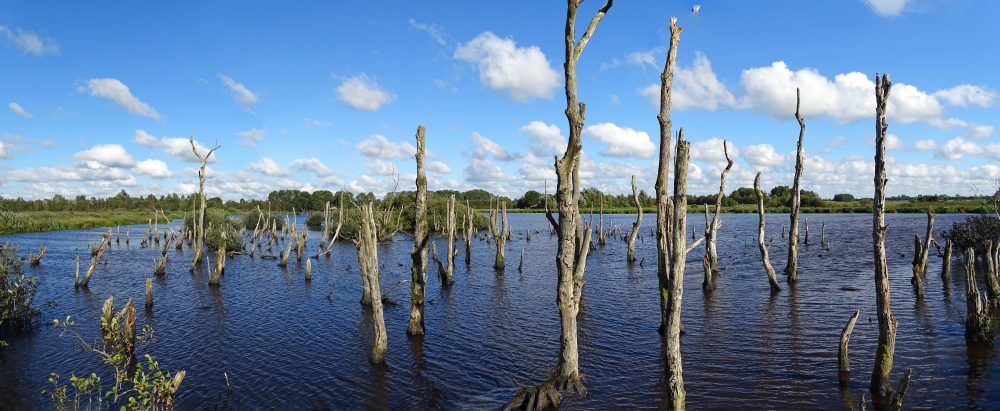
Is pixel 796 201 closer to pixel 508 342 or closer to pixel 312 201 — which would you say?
pixel 508 342

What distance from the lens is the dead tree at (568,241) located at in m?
9.73

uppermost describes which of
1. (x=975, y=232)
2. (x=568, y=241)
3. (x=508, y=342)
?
(x=568, y=241)

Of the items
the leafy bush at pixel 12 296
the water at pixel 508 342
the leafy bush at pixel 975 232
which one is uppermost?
the leafy bush at pixel 975 232

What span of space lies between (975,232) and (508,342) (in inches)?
1094

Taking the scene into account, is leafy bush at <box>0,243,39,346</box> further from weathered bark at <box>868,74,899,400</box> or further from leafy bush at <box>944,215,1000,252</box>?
leafy bush at <box>944,215,1000,252</box>

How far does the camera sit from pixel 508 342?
640 inches

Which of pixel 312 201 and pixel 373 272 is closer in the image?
pixel 373 272

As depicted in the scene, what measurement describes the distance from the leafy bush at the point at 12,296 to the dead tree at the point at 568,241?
1627cm

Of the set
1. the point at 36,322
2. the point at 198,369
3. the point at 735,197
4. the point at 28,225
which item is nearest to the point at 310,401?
the point at 198,369

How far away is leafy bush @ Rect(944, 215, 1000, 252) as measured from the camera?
26812mm

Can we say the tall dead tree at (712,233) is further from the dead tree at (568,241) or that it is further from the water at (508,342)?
the dead tree at (568,241)

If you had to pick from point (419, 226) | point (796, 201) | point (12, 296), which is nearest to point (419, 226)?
point (419, 226)

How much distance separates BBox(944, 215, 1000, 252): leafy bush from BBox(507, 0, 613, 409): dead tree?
1041 inches

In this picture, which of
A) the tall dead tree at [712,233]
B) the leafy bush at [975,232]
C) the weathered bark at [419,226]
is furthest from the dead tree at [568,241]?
the leafy bush at [975,232]
